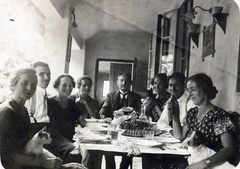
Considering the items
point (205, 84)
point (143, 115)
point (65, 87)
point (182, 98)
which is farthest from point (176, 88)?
point (65, 87)

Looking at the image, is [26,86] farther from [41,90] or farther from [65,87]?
[65,87]

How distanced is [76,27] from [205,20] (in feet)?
3.06

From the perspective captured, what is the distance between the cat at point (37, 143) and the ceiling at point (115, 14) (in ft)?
2.46

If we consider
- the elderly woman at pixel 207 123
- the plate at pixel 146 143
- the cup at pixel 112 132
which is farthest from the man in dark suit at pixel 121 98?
the elderly woman at pixel 207 123

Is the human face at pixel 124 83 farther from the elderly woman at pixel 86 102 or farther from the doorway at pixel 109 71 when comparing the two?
the elderly woman at pixel 86 102

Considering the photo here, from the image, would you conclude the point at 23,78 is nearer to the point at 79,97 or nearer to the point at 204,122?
the point at 79,97

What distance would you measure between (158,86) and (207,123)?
0.43 metres

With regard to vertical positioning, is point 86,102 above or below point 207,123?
above

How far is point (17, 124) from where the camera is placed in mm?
1803

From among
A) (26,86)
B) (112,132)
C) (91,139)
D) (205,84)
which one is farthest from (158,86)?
(26,86)

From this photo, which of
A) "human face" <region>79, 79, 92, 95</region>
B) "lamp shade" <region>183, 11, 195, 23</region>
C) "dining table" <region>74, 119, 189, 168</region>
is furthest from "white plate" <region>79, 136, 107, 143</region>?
"lamp shade" <region>183, 11, 195, 23</region>

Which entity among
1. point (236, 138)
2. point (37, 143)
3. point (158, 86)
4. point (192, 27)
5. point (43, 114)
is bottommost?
point (37, 143)

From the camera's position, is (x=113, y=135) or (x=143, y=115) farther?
(x=143, y=115)

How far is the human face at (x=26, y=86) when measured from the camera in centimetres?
181
